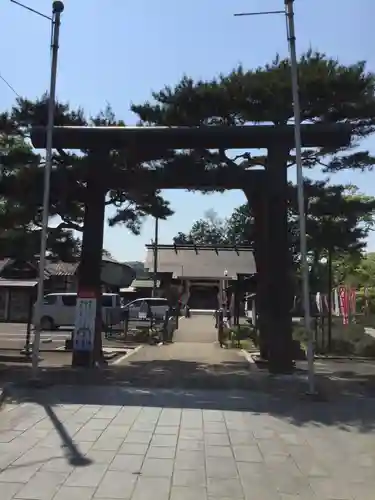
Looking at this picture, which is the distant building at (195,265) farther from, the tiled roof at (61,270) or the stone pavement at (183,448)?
the stone pavement at (183,448)

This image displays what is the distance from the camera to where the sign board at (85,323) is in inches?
513

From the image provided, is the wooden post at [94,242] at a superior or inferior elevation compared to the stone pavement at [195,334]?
superior

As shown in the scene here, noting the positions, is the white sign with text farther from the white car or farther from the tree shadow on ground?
the white car

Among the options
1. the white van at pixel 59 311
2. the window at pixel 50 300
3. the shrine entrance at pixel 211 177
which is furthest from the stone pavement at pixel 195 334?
the shrine entrance at pixel 211 177

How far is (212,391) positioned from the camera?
10227mm

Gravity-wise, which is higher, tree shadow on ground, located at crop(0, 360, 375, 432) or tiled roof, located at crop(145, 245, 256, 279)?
tiled roof, located at crop(145, 245, 256, 279)

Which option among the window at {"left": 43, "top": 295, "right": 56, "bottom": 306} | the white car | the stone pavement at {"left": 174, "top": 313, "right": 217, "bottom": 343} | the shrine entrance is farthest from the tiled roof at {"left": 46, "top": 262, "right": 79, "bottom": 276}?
the shrine entrance

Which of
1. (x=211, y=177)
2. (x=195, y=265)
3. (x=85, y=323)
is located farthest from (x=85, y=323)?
(x=195, y=265)

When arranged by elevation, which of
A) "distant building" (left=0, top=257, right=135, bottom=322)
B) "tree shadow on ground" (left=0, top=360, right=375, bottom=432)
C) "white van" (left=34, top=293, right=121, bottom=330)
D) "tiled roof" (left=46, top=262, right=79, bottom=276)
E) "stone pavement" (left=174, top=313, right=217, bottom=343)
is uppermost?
"tiled roof" (left=46, top=262, right=79, bottom=276)

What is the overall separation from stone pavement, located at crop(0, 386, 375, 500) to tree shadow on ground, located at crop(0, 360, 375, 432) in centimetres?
4

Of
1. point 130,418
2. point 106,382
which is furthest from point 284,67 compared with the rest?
point 130,418

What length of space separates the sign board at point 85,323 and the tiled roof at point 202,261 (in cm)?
2588

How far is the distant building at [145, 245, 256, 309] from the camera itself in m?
39.8

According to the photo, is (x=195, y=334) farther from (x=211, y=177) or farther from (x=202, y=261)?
(x=202, y=261)
